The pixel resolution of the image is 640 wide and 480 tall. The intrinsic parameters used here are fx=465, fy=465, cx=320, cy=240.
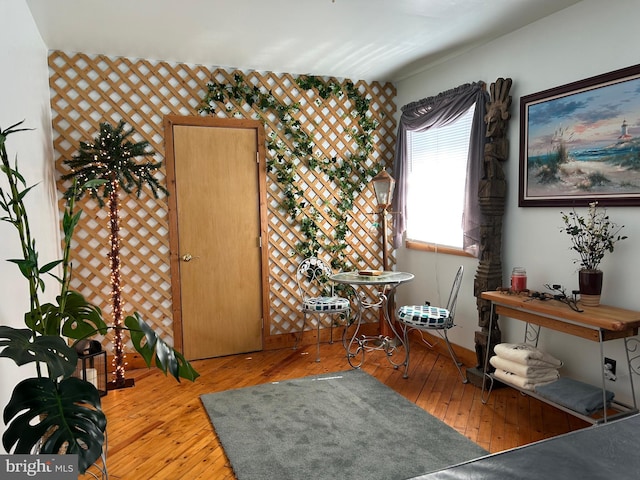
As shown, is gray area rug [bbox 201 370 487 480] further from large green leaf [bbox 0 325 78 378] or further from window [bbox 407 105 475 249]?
window [bbox 407 105 475 249]

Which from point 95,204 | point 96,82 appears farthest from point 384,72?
point 95,204

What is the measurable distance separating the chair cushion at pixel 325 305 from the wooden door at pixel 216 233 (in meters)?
0.46

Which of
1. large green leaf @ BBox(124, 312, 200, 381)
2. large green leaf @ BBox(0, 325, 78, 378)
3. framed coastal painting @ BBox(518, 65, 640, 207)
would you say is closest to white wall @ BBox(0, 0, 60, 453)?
large green leaf @ BBox(0, 325, 78, 378)

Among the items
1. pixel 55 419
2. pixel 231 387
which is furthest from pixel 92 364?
pixel 55 419

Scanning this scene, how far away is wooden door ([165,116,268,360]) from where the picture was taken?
12.2 ft

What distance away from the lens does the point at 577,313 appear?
93.1 inches

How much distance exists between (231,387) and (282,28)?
242 centimetres

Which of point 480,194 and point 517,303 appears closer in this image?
point 517,303

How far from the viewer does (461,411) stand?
2.80 m

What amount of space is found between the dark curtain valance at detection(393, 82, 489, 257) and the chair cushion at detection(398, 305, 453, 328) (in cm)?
52

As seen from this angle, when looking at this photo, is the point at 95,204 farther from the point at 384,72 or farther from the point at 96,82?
the point at 384,72

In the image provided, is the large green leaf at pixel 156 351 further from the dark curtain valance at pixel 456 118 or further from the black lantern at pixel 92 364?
the dark curtain valance at pixel 456 118

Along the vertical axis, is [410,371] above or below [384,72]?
below

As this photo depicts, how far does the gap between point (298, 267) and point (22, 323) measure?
243cm
